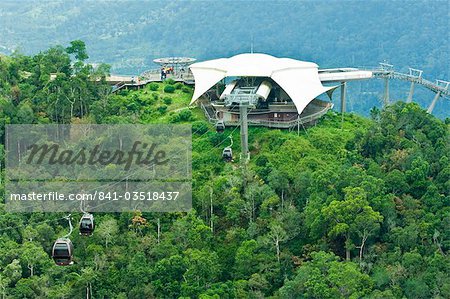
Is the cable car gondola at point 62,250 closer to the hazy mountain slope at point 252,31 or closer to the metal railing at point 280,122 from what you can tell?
the metal railing at point 280,122

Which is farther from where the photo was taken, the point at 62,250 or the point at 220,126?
the point at 220,126

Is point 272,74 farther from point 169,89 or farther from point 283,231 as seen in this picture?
point 283,231

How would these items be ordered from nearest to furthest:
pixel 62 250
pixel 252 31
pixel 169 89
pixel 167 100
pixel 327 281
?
pixel 62 250
pixel 327 281
pixel 167 100
pixel 169 89
pixel 252 31

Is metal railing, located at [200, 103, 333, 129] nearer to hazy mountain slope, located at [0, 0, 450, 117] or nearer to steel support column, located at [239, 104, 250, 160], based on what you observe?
steel support column, located at [239, 104, 250, 160]

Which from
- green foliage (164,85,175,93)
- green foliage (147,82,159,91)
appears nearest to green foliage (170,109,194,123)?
green foliage (164,85,175,93)

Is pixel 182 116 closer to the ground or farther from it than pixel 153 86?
closer to the ground

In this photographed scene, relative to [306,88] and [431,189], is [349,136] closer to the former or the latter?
[306,88]

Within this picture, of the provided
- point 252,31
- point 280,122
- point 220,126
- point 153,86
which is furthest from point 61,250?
point 252,31
